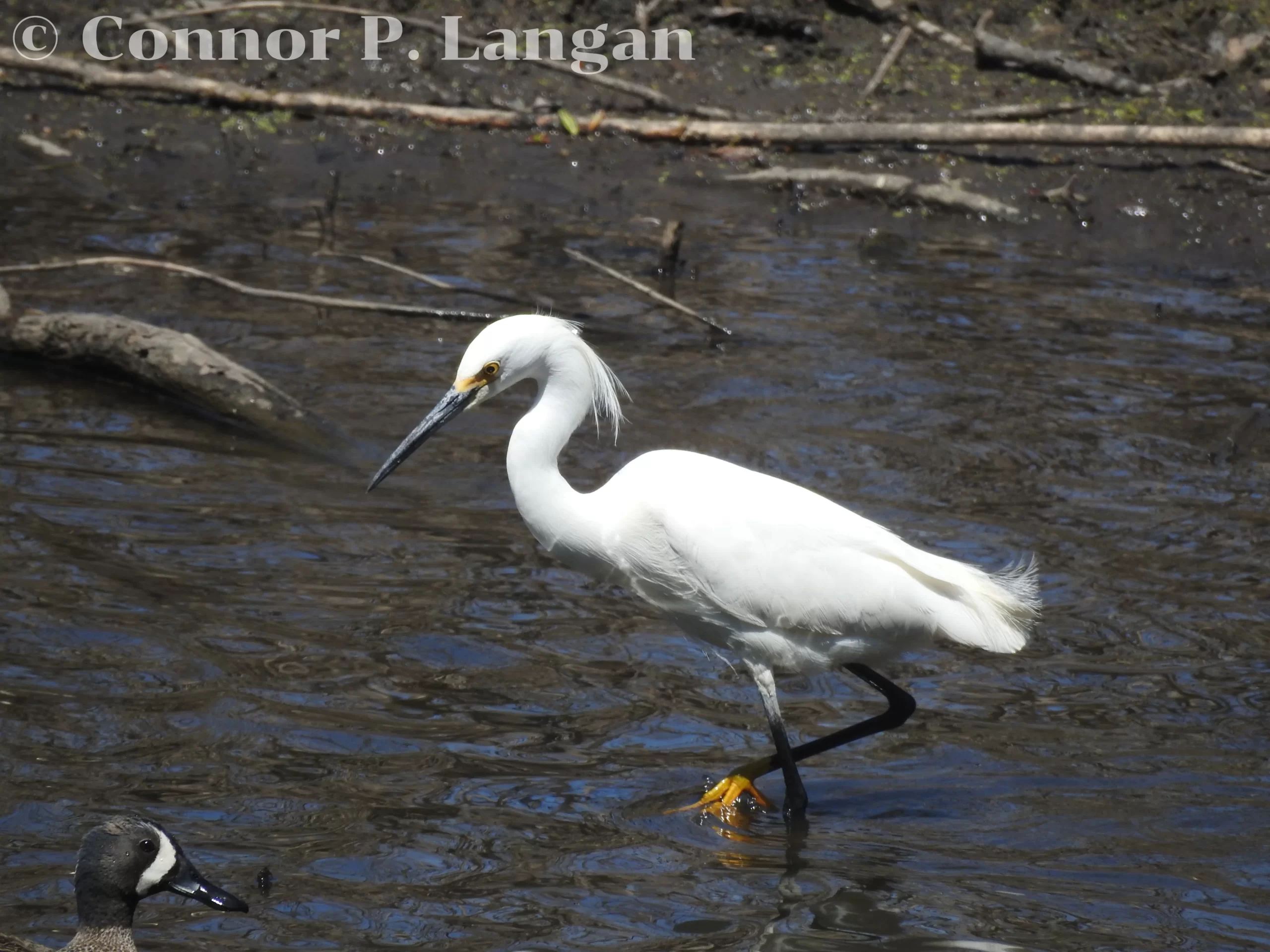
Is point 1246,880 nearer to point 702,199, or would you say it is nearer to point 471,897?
point 471,897

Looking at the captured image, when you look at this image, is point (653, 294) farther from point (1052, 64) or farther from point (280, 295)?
point (1052, 64)

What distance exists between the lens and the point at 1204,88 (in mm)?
13703

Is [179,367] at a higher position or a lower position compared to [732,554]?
higher

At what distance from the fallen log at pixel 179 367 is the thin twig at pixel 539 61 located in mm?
4966

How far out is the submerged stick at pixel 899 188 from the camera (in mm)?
12703

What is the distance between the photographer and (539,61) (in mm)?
13055

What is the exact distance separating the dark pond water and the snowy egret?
18.6 inches

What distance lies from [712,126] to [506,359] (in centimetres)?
847

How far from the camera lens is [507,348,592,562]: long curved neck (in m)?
5.32

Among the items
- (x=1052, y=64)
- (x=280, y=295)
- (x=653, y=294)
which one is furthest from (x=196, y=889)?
(x=1052, y=64)

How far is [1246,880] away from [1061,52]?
35.6ft

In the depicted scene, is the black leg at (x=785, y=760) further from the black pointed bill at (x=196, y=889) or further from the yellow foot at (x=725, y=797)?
the black pointed bill at (x=196, y=889)

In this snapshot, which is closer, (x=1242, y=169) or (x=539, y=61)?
(x=1242, y=169)

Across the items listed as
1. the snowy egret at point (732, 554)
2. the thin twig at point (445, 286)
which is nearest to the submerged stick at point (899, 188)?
the thin twig at point (445, 286)
